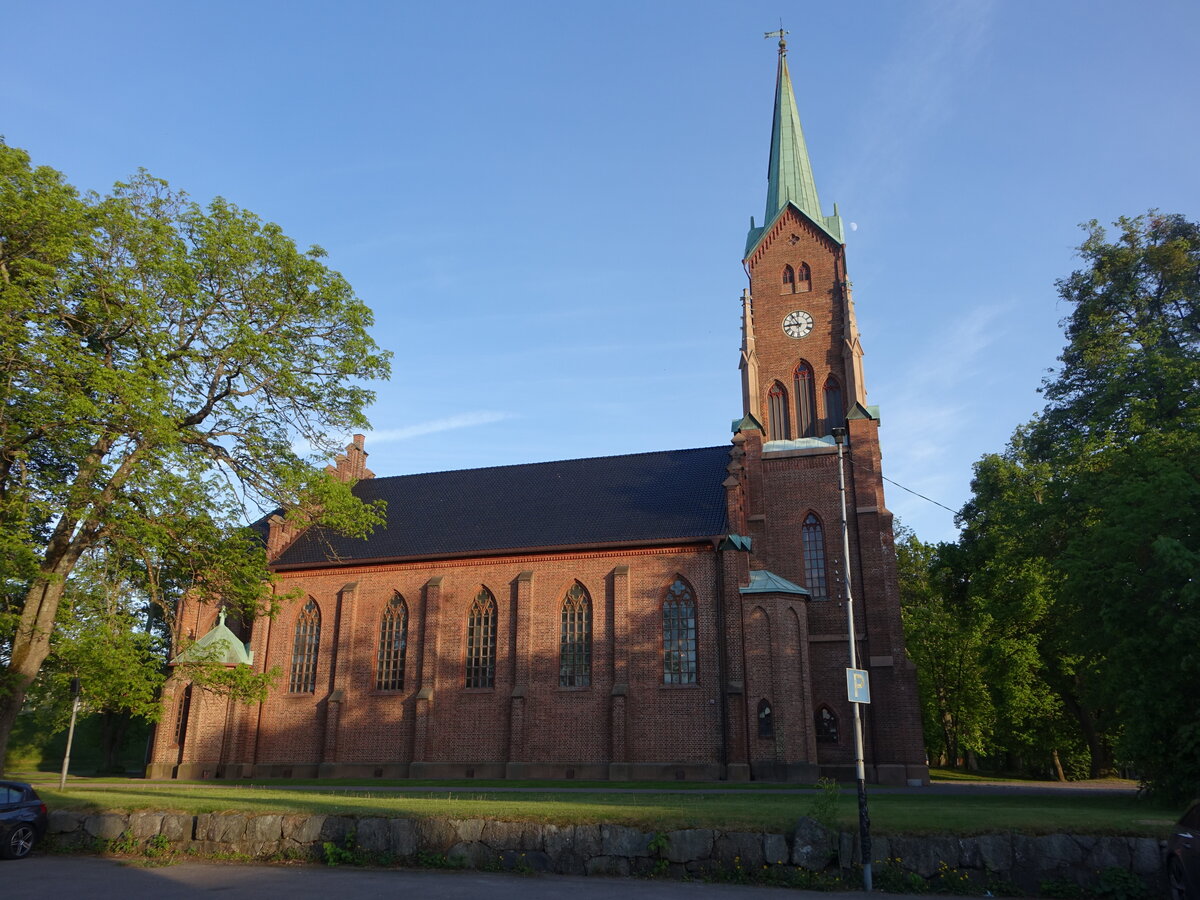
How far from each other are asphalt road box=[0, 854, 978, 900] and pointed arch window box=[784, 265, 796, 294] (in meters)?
29.3

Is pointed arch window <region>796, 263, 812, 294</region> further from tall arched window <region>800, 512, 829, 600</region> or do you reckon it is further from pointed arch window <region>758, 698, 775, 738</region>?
pointed arch window <region>758, 698, 775, 738</region>

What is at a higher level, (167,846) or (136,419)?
(136,419)

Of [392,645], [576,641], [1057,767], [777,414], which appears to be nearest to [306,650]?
[392,645]

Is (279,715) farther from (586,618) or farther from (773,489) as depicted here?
(773,489)

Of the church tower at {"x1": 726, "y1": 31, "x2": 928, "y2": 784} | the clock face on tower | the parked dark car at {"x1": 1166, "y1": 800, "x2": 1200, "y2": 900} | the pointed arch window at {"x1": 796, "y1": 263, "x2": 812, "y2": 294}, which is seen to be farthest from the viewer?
the pointed arch window at {"x1": 796, "y1": 263, "x2": 812, "y2": 294}

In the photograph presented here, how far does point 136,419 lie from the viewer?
19281 millimetres

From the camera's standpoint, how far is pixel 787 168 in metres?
40.6

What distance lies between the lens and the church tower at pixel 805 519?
29453 mm

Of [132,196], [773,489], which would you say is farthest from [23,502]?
[773,489]

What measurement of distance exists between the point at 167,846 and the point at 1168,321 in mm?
35113

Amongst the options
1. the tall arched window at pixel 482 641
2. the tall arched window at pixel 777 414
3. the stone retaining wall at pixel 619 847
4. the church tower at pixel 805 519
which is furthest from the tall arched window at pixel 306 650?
the tall arched window at pixel 777 414

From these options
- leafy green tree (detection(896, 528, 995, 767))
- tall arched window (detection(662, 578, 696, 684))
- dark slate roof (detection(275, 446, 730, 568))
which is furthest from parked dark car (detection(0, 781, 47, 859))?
leafy green tree (detection(896, 528, 995, 767))

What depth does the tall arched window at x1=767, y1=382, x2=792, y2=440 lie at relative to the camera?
119 feet

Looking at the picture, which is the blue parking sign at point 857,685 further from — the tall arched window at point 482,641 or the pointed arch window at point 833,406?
the pointed arch window at point 833,406
